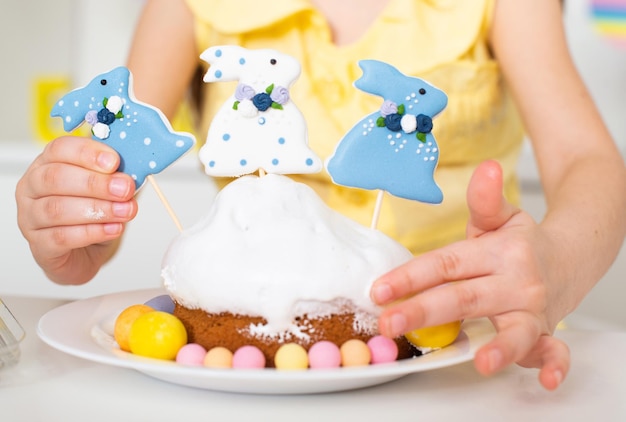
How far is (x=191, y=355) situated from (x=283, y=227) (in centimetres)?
13

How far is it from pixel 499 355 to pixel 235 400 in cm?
21

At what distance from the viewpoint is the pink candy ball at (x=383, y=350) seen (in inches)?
27.1

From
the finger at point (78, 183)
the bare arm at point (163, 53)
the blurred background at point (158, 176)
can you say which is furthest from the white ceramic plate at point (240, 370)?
the blurred background at point (158, 176)

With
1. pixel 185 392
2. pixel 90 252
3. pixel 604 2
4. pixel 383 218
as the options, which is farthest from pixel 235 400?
pixel 604 2

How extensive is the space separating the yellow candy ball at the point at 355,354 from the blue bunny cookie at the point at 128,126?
0.82 feet

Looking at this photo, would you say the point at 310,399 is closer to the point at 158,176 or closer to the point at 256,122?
the point at 256,122

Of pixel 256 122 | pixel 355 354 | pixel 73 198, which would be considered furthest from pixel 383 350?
pixel 73 198

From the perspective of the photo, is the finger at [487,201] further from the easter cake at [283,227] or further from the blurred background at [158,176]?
the blurred background at [158,176]

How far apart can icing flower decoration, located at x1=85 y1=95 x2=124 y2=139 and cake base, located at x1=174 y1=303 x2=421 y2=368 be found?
0.21 metres

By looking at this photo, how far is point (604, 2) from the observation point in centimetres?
236

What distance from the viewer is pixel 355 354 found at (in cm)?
68

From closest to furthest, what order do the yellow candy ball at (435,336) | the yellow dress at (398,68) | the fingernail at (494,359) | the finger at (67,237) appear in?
the fingernail at (494,359) → the yellow candy ball at (435,336) → the finger at (67,237) → the yellow dress at (398,68)

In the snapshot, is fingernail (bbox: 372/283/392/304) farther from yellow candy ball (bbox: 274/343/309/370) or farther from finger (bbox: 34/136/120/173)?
finger (bbox: 34/136/120/173)

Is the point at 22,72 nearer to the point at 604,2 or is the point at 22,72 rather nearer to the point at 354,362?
the point at 604,2
